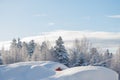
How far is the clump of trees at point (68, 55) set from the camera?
41.9m

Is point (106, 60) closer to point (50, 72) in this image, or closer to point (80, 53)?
point (80, 53)

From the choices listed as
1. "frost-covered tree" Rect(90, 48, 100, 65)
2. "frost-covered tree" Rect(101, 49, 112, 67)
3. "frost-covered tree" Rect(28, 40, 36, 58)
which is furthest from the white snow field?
"frost-covered tree" Rect(28, 40, 36, 58)

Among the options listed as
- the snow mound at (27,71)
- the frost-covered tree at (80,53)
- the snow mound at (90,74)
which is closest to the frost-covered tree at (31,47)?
the frost-covered tree at (80,53)

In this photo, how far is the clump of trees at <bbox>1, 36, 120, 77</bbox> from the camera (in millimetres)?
41906

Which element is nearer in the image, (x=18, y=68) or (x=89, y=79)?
(x=89, y=79)

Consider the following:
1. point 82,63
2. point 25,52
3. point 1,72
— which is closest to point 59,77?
point 1,72

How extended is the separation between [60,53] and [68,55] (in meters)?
1.88

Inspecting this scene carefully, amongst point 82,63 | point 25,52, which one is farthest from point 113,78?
point 25,52

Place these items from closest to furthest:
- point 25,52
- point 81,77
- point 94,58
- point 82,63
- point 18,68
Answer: point 81,77 < point 18,68 < point 82,63 < point 94,58 < point 25,52

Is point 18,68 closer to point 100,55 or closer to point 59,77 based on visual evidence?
point 59,77

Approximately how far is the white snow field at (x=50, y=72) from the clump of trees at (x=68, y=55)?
22899 millimetres

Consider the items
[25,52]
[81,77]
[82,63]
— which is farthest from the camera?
[25,52]

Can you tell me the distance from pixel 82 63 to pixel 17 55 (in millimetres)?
14546

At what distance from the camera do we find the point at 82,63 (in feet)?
141
